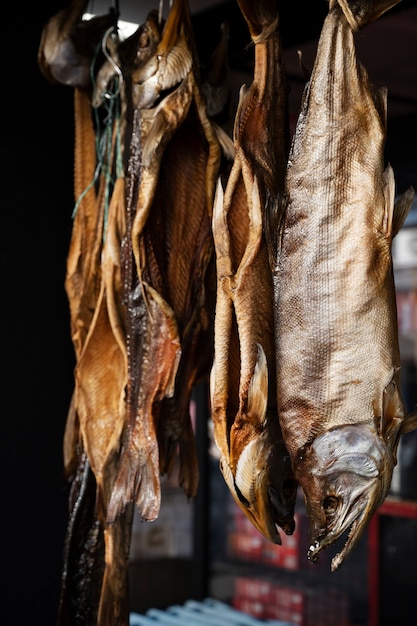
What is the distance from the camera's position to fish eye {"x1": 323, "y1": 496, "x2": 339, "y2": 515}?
160cm

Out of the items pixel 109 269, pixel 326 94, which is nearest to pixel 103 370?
pixel 109 269

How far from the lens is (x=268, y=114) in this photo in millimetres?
1866

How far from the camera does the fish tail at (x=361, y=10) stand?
5.43 feet

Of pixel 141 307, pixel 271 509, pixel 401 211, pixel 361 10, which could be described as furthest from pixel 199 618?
pixel 361 10

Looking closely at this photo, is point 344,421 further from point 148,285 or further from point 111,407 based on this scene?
point 111,407

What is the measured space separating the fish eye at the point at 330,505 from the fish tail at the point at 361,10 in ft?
2.84

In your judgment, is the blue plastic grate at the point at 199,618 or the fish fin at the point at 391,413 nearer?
the fish fin at the point at 391,413

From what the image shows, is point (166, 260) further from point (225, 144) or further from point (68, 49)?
point (68, 49)

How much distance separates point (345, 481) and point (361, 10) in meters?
0.86

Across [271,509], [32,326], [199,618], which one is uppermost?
[32,326]

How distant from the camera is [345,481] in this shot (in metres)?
1.58

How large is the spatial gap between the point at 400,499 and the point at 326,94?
2.89m

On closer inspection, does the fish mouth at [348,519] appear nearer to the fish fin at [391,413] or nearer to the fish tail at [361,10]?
the fish fin at [391,413]

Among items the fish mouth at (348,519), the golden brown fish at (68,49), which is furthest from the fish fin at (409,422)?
the golden brown fish at (68,49)
